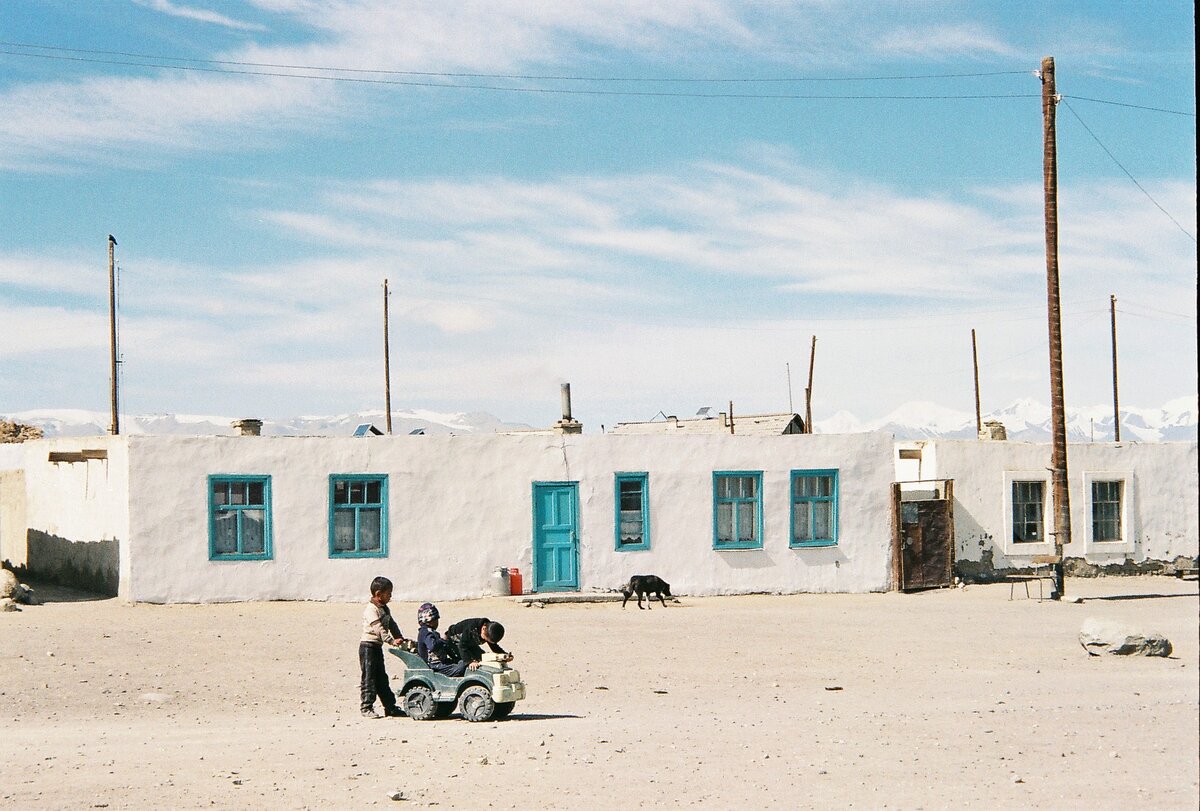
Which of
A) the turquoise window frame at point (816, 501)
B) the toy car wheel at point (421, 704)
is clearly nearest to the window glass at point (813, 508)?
the turquoise window frame at point (816, 501)

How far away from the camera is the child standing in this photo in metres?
13.3

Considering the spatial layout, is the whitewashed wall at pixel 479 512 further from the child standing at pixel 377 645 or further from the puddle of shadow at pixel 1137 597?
the child standing at pixel 377 645

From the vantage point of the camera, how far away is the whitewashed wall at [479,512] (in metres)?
24.8

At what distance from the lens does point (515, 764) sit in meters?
11.0

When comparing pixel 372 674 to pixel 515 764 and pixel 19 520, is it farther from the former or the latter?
pixel 19 520

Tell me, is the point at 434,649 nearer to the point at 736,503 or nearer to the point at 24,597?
the point at 24,597

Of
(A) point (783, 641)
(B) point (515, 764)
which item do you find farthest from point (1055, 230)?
(B) point (515, 764)

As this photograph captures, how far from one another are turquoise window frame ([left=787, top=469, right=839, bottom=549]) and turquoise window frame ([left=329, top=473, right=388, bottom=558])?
8029mm

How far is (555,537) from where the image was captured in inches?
1058

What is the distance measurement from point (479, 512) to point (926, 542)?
948cm

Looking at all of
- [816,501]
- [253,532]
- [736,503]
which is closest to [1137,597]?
[816,501]

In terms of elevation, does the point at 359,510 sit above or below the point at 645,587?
above

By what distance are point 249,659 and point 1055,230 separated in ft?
55.0

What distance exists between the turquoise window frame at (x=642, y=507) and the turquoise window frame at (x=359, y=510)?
442cm
